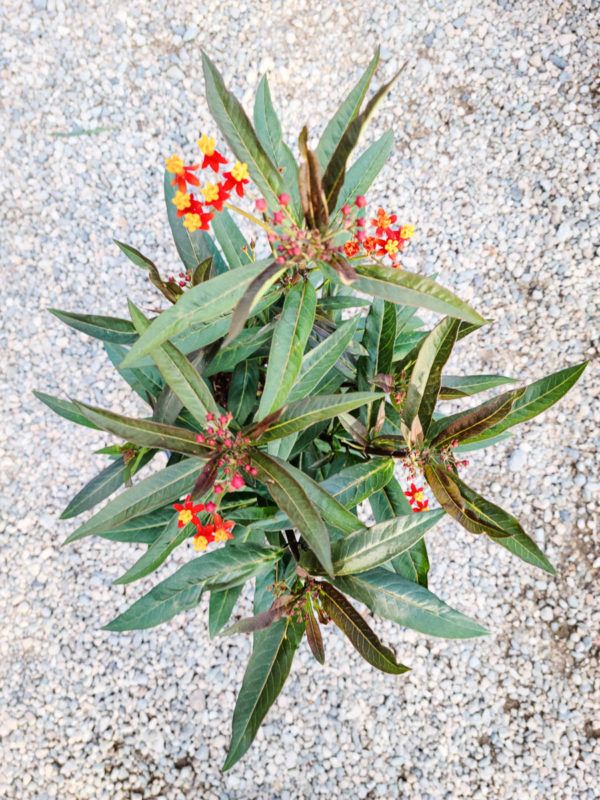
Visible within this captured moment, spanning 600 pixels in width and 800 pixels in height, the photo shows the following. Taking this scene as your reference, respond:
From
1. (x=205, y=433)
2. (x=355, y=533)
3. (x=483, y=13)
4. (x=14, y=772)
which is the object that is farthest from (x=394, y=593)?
(x=483, y=13)

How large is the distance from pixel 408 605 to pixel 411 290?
54 cm

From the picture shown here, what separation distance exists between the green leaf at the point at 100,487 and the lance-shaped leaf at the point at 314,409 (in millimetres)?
596

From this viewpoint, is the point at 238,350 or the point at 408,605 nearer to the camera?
the point at 408,605

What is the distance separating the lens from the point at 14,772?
2068 mm

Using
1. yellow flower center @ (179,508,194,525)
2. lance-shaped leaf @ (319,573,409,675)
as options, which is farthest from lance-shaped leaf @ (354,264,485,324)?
lance-shaped leaf @ (319,573,409,675)

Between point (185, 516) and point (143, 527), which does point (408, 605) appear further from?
point (143, 527)

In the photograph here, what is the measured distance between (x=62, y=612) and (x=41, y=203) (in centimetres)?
163

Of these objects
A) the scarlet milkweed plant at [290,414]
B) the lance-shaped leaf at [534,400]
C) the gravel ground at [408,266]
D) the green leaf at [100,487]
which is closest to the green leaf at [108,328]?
the scarlet milkweed plant at [290,414]

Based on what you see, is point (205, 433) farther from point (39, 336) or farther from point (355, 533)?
point (39, 336)

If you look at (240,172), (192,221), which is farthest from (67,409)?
(240,172)

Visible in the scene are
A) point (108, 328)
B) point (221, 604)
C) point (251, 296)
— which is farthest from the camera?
point (221, 604)

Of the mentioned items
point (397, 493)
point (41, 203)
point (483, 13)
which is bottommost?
point (397, 493)

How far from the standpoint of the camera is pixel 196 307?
2.75ft

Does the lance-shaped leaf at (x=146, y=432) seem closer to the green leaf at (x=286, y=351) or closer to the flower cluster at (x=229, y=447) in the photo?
the flower cluster at (x=229, y=447)
